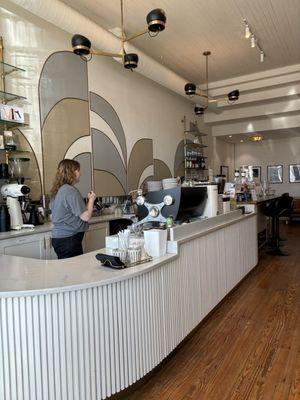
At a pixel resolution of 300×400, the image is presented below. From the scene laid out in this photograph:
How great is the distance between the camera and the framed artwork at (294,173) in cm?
1116

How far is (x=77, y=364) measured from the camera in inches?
64.0

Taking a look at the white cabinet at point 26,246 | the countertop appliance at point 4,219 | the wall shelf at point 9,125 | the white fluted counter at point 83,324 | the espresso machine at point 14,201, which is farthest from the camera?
the wall shelf at point 9,125

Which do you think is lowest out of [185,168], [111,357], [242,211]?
[111,357]

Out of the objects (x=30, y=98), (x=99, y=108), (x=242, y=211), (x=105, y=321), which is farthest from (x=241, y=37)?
(x=105, y=321)

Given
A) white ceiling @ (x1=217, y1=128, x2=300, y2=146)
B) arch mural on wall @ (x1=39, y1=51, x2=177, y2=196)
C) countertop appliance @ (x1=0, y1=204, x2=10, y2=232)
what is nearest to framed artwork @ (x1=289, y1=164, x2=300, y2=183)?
white ceiling @ (x1=217, y1=128, x2=300, y2=146)

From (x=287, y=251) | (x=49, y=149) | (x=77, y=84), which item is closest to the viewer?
(x=49, y=149)

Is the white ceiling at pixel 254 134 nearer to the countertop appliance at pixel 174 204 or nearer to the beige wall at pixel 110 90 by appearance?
the beige wall at pixel 110 90

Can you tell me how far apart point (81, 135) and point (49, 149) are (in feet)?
2.30

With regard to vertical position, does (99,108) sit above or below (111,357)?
above

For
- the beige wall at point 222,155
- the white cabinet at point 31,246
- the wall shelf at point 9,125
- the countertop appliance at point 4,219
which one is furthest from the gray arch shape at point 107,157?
the beige wall at point 222,155

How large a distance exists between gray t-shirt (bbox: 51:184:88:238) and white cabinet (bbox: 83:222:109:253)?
4.25ft

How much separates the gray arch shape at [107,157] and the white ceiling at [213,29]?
1.71m

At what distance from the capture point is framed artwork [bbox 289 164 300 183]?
11.2m

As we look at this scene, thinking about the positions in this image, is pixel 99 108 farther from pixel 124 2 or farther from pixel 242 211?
pixel 242 211
